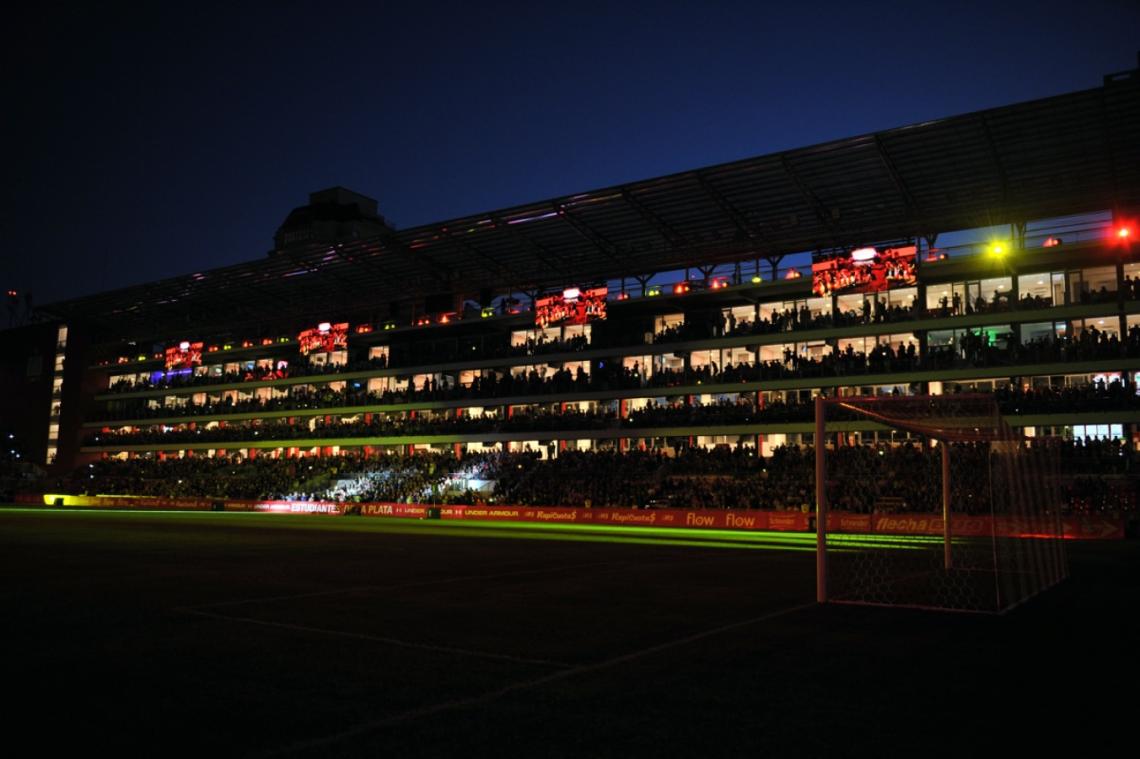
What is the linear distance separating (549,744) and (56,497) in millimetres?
73446

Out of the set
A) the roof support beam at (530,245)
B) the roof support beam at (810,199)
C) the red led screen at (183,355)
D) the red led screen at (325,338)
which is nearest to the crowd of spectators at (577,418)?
the red led screen at (183,355)

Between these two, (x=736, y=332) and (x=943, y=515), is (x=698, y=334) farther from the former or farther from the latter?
(x=943, y=515)

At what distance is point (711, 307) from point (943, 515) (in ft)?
117

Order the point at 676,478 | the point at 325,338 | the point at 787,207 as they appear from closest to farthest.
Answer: the point at 676,478, the point at 787,207, the point at 325,338

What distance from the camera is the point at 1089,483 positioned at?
3534 centimetres

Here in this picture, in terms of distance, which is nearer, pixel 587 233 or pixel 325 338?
pixel 587 233

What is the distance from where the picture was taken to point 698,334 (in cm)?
5641

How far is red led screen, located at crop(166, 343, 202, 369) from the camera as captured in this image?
78.3 metres

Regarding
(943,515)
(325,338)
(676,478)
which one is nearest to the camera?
(943,515)

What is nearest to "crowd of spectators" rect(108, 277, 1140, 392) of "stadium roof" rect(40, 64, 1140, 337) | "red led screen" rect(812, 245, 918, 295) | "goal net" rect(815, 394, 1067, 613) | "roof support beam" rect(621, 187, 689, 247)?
"stadium roof" rect(40, 64, 1140, 337)

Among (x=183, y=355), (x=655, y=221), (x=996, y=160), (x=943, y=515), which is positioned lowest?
(x=943, y=515)

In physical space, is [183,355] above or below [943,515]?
above

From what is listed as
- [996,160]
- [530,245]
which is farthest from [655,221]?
[996,160]

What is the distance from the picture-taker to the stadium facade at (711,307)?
4259 cm
